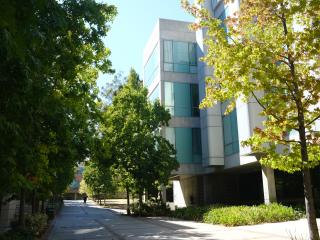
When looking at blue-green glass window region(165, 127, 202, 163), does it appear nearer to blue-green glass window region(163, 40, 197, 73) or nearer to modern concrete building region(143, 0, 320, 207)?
modern concrete building region(143, 0, 320, 207)

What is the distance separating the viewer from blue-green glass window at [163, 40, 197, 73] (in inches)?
1228

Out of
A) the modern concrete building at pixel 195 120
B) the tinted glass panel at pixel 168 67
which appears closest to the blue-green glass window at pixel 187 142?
the modern concrete building at pixel 195 120

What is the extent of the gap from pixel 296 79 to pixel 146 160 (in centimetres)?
2017

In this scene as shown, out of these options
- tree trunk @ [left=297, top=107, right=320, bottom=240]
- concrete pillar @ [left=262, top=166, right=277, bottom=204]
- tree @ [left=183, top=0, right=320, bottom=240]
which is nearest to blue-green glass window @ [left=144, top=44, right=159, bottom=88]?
concrete pillar @ [left=262, top=166, right=277, bottom=204]

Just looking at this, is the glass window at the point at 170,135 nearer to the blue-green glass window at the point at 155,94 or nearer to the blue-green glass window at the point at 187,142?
the blue-green glass window at the point at 187,142

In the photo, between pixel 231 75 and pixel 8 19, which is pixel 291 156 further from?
pixel 8 19

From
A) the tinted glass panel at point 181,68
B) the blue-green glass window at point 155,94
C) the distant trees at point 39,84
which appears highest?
the tinted glass panel at point 181,68

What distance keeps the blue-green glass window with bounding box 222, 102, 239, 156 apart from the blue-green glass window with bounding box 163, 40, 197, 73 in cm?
566

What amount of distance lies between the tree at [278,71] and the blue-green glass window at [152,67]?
24120 mm

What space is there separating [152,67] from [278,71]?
27489 mm

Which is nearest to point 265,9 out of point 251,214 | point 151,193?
point 251,214

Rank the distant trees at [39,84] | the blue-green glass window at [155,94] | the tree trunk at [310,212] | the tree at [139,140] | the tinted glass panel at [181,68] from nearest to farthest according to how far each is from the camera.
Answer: the distant trees at [39,84] → the tree trunk at [310,212] → the tree at [139,140] → the tinted glass panel at [181,68] → the blue-green glass window at [155,94]

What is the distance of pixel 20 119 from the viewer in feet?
17.9

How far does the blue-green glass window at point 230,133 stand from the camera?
2535cm
